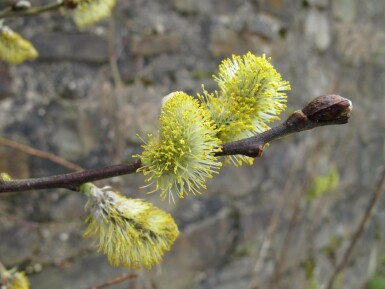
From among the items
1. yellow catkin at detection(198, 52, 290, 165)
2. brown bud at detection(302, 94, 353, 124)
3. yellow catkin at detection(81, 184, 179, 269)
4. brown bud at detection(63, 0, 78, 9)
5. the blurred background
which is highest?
brown bud at detection(302, 94, 353, 124)

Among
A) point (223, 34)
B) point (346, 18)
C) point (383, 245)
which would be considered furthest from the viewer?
point (383, 245)

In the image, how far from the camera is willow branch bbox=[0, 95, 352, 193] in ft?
1.63

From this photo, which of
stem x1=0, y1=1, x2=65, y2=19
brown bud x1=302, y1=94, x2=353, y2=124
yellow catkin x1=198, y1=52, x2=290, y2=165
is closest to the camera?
brown bud x1=302, y1=94, x2=353, y2=124

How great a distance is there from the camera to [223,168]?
189cm

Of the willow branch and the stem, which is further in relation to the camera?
the stem

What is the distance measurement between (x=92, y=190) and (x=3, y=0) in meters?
0.79

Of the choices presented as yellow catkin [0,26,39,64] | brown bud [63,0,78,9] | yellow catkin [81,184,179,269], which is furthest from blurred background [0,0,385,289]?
yellow catkin [81,184,179,269]

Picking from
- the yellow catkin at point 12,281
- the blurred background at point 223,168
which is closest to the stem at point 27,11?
the blurred background at point 223,168

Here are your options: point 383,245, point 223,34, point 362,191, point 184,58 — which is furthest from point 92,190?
point 383,245

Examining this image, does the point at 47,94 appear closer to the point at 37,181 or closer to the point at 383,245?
the point at 37,181

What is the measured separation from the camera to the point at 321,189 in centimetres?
250

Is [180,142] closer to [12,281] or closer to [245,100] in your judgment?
[245,100]

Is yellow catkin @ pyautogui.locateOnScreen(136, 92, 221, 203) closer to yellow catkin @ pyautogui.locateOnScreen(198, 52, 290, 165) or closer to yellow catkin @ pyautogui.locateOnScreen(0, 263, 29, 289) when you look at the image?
yellow catkin @ pyautogui.locateOnScreen(198, 52, 290, 165)

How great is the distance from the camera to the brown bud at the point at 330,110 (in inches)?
19.4
